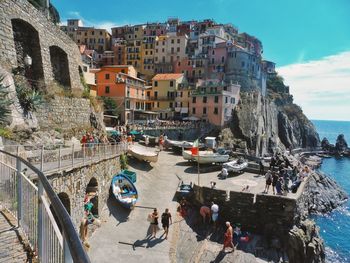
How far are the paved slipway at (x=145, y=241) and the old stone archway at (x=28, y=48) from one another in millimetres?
11855

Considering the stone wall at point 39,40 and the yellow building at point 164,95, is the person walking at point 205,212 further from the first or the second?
the yellow building at point 164,95

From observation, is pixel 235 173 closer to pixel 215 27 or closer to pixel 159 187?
Answer: pixel 159 187

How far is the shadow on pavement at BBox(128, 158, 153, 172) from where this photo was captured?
79.4 ft

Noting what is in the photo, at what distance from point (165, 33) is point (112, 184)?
85.2 metres

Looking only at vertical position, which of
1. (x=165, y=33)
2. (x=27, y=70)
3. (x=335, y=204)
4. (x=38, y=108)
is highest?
(x=165, y=33)

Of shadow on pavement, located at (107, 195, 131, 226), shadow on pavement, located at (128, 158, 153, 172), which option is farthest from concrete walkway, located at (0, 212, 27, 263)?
shadow on pavement, located at (128, 158, 153, 172)

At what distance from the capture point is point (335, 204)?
37438 millimetres

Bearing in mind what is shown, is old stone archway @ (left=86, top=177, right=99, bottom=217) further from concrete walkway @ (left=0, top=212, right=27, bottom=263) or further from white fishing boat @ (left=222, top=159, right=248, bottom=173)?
white fishing boat @ (left=222, top=159, right=248, bottom=173)

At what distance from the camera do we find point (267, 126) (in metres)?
75.6

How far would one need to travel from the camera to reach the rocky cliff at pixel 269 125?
6222 centimetres

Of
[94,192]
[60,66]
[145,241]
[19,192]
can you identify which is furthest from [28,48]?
[19,192]

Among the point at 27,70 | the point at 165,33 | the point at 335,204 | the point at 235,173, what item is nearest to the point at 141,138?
the point at 235,173

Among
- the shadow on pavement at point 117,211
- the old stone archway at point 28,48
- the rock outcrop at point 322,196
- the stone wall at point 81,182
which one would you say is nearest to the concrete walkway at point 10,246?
the stone wall at point 81,182

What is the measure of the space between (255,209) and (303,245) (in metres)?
3.56
